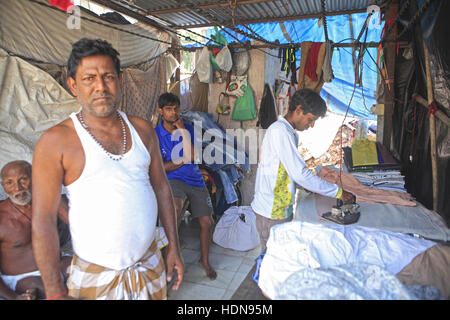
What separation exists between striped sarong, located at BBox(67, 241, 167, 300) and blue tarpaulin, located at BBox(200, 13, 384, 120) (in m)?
3.02

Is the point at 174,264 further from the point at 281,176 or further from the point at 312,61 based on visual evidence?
the point at 312,61

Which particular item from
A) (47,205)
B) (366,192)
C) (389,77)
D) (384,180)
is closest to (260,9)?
(389,77)

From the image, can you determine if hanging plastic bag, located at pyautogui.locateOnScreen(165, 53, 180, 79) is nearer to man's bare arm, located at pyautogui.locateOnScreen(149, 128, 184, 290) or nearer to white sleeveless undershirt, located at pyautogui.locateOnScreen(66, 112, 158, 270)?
man's bare arm, located at pyautogui.locateOnScreen(149, 128, 184, 290)

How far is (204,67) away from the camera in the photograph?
5191 mm

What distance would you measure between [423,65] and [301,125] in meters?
1.38

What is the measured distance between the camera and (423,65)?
2848 millimetres

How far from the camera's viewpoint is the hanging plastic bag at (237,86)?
5.27 metres

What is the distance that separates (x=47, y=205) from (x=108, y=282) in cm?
46

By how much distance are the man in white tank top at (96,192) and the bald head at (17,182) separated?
52.1 inches

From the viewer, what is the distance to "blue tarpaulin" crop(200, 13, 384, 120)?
19.2 ft

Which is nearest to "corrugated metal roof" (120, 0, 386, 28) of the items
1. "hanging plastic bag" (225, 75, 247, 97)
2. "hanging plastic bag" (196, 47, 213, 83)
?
"hanging plastic bag" (196, 47, 213, 83)

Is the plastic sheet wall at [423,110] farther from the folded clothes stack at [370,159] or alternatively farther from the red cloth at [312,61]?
the red cloth at [312,61]

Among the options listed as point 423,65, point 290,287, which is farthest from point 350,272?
point 423,65
